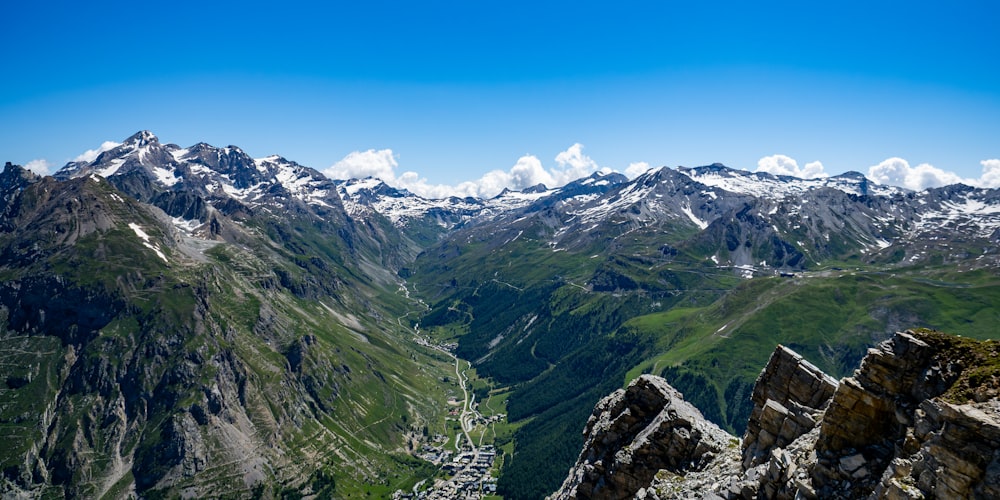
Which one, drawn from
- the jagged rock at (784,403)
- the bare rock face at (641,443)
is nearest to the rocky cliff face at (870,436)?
the jagged rock at (784,403)

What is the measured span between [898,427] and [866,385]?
2.36 metres

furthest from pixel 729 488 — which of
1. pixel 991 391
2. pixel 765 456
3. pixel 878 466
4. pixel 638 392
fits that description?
pixel 638 392

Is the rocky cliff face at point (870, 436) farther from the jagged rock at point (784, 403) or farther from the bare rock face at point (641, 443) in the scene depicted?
the bare rock face at point (641, 443)

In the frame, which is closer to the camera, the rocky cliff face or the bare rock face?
→ the rocky cliff face

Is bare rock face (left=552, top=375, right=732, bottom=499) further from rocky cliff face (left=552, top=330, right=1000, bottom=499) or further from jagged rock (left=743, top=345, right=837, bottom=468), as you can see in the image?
jagged rock (left=743, top=345, right=837, bottom=468)

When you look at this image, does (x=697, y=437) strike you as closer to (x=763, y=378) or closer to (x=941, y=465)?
(x=763, y=378)

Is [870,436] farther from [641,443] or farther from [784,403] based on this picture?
[641,443]

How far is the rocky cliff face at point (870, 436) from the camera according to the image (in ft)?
72.2

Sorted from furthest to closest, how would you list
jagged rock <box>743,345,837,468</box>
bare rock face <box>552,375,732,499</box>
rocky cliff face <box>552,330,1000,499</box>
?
bare rock face <box>552,375,732,499</box> < jagged rock <box>743,345,837,468</box> < rocky cliff face <box>552,330,1000,499</box>

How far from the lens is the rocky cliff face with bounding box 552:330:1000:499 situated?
22.0 m

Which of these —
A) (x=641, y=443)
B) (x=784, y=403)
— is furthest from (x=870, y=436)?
(x=641, y=443)

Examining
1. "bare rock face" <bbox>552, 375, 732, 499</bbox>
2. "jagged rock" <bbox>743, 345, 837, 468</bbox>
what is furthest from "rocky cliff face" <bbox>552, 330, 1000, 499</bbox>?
"bare rock face" <bbox>552, 375, 732, 499</bbox>

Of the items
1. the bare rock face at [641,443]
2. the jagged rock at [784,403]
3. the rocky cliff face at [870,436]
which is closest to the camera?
the rocky cliff face at [870,436]

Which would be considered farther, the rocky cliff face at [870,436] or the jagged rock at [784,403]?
the jagged rock at [784,403]
